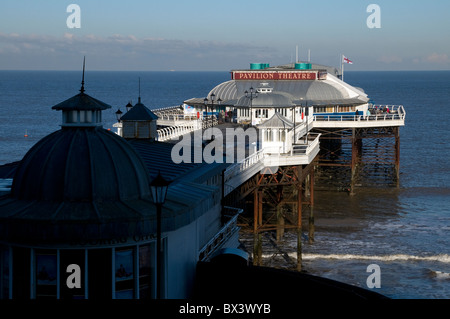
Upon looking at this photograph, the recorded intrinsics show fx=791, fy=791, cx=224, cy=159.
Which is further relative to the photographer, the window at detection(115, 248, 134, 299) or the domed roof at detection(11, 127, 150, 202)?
the window at detection(115, 248, 134, 299)

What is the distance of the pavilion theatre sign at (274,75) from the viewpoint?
237ft

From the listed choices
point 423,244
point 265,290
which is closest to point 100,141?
point 265,290

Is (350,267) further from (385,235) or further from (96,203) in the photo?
(96,203)

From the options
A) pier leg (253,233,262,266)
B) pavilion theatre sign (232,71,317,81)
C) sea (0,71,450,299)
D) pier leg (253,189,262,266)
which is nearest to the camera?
sea (0,71,450,299)

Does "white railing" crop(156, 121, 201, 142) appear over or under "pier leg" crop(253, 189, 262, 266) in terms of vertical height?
over

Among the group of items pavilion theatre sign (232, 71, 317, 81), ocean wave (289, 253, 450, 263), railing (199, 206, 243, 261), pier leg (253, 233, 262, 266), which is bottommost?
ocean wave (289, 253, 450, 263)

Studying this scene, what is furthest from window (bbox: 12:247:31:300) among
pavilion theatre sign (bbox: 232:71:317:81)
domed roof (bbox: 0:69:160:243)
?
pavilion theatre sign (bbox: 232:71:317:81)

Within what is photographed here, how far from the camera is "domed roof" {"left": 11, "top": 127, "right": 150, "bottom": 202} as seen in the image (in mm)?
13188

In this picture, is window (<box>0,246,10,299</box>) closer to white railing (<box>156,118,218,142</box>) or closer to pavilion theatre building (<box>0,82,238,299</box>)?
pavilion theatre building (<box>0,82,238,299</box>)

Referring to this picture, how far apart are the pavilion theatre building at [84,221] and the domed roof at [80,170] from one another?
0.02 metres

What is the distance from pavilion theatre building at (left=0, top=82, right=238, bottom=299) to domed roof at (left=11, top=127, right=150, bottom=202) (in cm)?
2

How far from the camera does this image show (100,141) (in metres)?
13.7

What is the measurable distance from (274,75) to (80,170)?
199 ft

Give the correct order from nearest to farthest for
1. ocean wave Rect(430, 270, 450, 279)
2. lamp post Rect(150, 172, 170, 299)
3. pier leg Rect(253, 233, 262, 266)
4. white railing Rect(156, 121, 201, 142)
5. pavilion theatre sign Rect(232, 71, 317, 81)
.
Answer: lamp post Rect(150, 172, 170, 299) < ocean wave Rect(430, 270, 450, 279) < pier leg Rect(253, 233, 262, 266) < white railing Rect(156, 121, 201, 142) < pavilion theatre sign Rect(232, 71, 317, 81)
